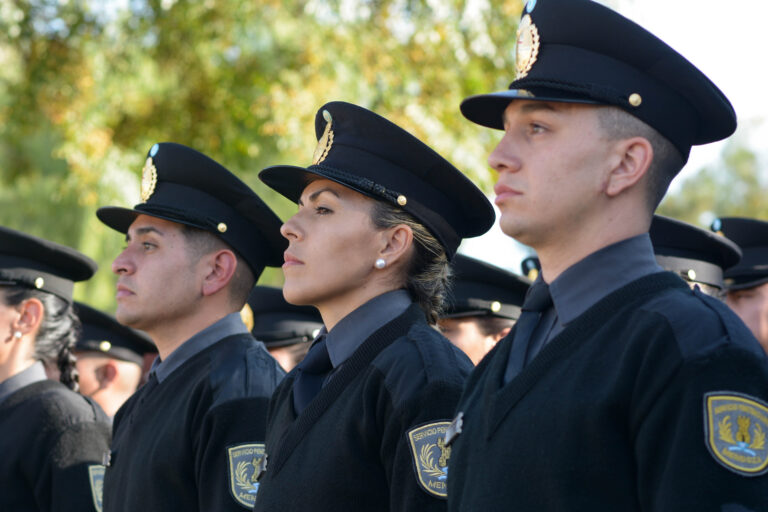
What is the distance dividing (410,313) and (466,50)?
24.8 feet

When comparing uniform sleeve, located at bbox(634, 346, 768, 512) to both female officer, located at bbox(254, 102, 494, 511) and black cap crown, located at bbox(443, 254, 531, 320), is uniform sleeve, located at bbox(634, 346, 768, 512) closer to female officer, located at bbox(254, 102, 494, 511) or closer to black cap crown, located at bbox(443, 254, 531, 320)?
female officer, located at bbox(254, 102, 494, 511)

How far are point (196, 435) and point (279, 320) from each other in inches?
121

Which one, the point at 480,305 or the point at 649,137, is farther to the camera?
the point at 480,305

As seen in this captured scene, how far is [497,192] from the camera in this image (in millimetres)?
2762

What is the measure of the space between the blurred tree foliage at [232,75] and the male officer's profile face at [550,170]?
746 centimetres

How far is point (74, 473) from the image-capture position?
4.68 m

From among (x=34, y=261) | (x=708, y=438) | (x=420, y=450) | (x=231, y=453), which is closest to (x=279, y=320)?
(x=34, y=261)

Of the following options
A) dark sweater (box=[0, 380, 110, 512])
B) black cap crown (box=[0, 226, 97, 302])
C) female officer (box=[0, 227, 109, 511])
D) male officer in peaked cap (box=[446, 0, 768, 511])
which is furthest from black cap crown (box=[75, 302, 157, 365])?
male officer in peaked cap (box=[446, 0, 768, 511])

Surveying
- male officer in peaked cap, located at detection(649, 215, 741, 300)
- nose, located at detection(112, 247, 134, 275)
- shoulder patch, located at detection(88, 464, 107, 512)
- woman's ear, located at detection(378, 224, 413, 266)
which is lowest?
shoulder patch, located at detection(88, 464, 107, 512)

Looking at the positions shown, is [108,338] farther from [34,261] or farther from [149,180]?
[149,180]

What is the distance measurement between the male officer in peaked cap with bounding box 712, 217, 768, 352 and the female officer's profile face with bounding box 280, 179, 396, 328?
2.79m

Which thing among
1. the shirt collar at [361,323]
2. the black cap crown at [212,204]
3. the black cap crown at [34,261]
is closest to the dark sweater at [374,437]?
the shirt collar at [361,323]

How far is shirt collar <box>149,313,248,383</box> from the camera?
4.41 metres

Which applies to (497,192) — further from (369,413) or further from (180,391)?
(180,391)
